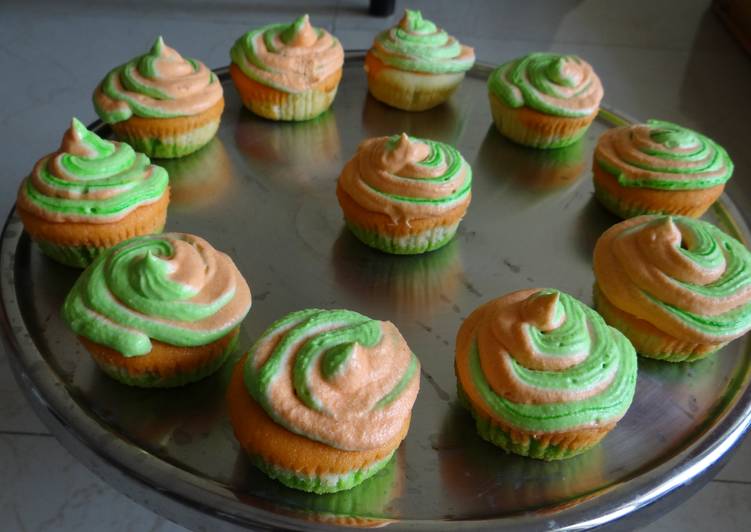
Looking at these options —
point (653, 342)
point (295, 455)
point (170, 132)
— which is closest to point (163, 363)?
point (295, 455)

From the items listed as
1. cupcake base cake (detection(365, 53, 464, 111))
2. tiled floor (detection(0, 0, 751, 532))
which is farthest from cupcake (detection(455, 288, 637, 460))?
tiled floor (detection(0, 0, 751, 532))

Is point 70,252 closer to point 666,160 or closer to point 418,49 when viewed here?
point 418,49

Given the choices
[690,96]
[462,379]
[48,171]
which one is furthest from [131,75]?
[690,96]

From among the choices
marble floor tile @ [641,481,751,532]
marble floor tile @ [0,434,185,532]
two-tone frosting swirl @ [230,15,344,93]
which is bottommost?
marble floor tile @ [0,434,185,532]

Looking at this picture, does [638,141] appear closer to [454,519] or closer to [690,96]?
[454,519]

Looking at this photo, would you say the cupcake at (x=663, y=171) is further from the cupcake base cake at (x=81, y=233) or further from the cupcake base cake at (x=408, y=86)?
the cupcake base cake at (x=81, y=233)

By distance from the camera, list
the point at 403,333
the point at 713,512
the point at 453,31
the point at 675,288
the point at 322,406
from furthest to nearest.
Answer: the point at 453,31 → the point at 713,512 → the point at 403,333 → the point at 675,288 → the point at 322,406

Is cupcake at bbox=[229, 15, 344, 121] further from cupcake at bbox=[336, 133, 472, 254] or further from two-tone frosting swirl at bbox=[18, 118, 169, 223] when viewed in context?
two-tone frosting swirl at bbox=[18, 118, 169, 223]
